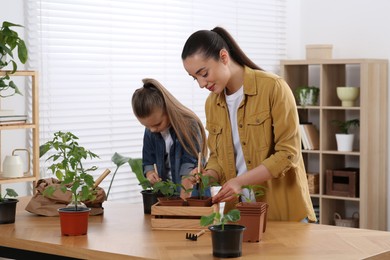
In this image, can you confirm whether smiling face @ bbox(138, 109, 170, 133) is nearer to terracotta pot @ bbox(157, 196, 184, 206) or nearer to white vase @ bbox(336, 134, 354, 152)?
terracotta pot @ bbox(157, 196, 184, 206)

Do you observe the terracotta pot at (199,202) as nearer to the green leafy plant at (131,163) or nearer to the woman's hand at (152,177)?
the woman's hand at (152,177)

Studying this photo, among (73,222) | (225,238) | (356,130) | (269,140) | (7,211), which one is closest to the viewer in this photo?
(225,238)

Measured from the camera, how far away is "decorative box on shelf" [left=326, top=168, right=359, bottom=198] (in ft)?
20.7

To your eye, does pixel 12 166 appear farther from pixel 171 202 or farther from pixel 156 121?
pixel 171 202

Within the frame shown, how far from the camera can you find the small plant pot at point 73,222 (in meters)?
2.91

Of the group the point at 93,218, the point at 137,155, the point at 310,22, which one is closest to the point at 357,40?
the point at 310,22

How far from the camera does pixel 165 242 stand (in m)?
2.76

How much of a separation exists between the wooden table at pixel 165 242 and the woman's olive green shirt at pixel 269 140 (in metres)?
0.24

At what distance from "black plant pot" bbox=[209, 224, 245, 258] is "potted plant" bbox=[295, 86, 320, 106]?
4.11m

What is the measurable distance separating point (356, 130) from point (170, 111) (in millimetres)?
3109

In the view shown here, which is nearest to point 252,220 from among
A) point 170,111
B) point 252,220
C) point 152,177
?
point 252,220

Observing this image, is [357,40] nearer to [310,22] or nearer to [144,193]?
[310,22]

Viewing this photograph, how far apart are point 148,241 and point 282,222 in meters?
0.67

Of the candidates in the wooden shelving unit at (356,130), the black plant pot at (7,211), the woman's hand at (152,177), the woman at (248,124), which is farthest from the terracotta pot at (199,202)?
the wooden shelving unit at (356,130)
